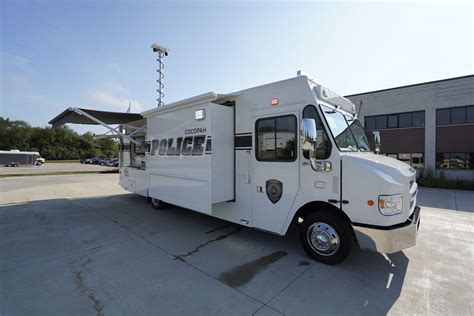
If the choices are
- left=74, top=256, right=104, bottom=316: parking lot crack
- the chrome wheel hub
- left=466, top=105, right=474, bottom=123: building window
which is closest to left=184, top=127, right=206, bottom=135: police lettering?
the chrome wheel hub

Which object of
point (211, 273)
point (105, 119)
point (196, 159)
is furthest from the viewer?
point (105, 119)

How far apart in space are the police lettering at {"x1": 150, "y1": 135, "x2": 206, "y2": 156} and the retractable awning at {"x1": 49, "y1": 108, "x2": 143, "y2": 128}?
1.78 m

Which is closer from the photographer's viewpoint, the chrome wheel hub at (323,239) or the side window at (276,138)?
the chrome wheel hub at (323,239)

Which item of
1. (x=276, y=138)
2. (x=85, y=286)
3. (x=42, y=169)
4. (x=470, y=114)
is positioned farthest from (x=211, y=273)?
(x=42, y=169)

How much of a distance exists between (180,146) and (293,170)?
2.75 metres

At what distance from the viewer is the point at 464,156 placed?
49.8 ft

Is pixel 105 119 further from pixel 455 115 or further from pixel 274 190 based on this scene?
pixel 455 115

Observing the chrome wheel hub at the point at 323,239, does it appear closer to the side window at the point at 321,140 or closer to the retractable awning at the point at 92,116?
the side window at the point at 321,140

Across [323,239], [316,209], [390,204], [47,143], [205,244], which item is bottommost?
[205,244]

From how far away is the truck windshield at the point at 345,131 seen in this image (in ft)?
12.1

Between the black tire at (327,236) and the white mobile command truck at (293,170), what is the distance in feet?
0.05

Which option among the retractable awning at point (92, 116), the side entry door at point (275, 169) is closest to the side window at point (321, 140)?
the side entry door at point (275, 169)

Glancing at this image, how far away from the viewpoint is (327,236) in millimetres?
3668

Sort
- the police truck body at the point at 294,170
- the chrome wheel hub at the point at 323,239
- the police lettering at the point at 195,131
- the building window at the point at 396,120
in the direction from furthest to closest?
the building window at the point at 396,120
the police lettering at the point at 195,131
the chrome wheel hub at the point at 323,239
the police truck body at the point at 294,170
